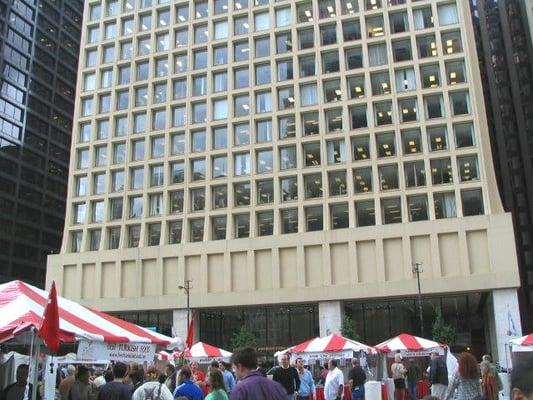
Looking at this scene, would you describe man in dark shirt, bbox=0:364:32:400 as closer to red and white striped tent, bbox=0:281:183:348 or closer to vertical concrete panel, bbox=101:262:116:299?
red and white striped tent, bbox=0:281:183:348

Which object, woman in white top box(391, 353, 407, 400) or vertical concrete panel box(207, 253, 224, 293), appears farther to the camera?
vertical concrete panel box(207, 253, 224, 293)

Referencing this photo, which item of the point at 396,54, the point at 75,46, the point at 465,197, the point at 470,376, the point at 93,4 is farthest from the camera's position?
the point at 75,46

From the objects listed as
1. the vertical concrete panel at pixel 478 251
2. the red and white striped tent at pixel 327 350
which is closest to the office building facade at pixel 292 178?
the vertical concrete panel at pixel 478 251

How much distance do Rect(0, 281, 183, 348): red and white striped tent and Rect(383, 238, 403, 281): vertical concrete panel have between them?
145 ft

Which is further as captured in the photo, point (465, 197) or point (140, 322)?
point (140, 322)

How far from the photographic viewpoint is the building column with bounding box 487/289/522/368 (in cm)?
4897

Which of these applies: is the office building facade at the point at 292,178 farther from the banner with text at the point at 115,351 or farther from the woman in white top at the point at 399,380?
the banner with text at the point at 115,351

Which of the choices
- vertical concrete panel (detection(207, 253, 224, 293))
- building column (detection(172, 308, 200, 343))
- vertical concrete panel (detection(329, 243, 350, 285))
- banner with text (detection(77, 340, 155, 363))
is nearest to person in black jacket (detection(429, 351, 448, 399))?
banner with text (detection(77, 340, 155, 363))

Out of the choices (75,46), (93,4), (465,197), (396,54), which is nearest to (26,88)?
(75,46)

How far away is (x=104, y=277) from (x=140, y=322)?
238 inches

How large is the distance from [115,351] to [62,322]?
41.6 inches

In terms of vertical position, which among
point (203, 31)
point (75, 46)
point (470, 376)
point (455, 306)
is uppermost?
point (75, 46)

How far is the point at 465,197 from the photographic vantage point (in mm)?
54656

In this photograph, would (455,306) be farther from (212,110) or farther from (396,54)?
(212,110)
